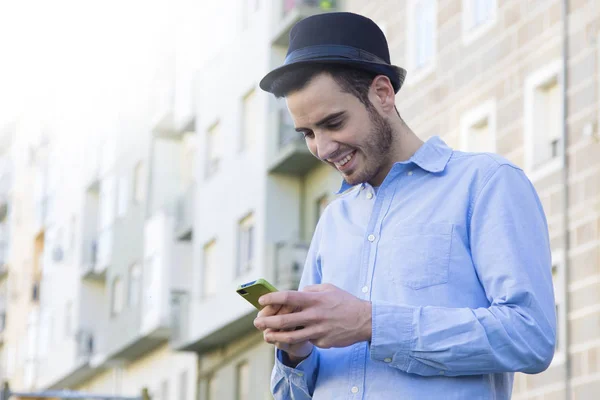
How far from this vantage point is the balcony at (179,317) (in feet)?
120

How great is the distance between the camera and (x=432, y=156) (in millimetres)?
4527

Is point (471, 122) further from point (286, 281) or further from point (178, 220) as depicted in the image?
point (178, 220)

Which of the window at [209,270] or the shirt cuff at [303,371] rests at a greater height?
the window at [209,270]

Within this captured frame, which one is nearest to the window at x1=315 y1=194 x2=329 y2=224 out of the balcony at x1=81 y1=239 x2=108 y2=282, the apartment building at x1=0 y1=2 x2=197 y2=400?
the apartment building at x1=0 y1=2 x2=197 y2=400

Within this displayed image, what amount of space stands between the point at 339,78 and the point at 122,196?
41.0m

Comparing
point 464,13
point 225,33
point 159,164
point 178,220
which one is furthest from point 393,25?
point 159,164

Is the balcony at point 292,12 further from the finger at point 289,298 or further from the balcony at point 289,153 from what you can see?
the finger at point 289,298

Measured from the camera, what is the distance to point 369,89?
4516 millimetres

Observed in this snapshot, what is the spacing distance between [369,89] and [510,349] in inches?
37.5

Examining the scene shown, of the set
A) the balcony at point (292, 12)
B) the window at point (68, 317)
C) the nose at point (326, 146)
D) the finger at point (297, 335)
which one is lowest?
the finger at point (297, 335)

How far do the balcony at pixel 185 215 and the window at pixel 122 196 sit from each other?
5.45 m

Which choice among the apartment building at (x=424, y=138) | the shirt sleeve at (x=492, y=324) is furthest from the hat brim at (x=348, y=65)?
the apartment building at (x=424, y=138)

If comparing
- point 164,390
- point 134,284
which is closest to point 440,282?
point 164,390

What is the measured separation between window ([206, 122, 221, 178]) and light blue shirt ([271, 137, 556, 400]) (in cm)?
3179
